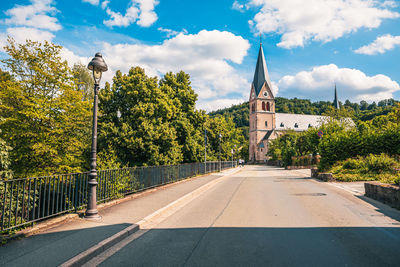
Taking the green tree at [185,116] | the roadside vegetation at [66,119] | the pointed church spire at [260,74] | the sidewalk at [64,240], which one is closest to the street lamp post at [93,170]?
the sidewalk at [64,240]

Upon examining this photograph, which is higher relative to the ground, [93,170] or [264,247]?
[93,170]

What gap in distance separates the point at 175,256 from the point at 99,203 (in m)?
5.17

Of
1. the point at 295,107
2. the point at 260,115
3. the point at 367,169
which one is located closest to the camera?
the point at 367,169

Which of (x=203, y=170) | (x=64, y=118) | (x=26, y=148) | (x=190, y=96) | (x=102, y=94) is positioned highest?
(x=190, y=96)

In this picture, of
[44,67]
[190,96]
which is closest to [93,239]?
[44,67]

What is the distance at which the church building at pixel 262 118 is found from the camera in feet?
286

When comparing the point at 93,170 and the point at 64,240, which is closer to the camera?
the point at 64,240

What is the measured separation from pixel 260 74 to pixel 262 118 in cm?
1611

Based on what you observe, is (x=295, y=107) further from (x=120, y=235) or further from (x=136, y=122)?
(x=120, y=235)

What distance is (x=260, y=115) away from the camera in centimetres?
9344

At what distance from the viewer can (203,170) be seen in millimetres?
27438

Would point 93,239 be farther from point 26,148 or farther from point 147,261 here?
point 26,148

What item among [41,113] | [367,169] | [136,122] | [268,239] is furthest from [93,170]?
[367,169]

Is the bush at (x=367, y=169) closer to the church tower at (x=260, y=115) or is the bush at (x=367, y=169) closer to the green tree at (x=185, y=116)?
the green tree at (x=185, y=116)
